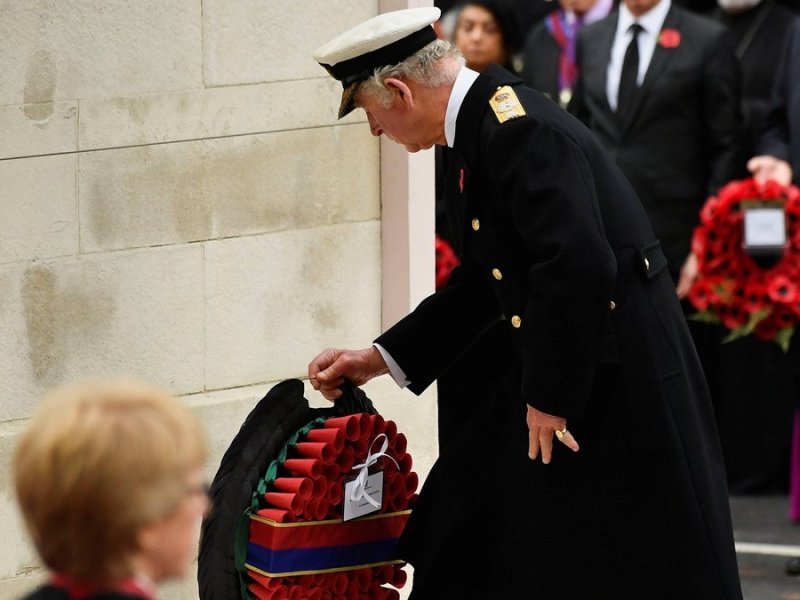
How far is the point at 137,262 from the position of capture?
16.5 ft

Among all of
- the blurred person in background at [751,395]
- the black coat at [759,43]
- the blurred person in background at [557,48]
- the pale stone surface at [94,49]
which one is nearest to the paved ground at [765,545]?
the blurred person in background at [751,395]

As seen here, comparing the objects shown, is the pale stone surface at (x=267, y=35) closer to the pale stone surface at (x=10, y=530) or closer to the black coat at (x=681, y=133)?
the pale stone surface at (x=10, y=530)

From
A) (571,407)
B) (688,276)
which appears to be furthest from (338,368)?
(688,276)

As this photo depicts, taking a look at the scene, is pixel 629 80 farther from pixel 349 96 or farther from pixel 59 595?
pixel 59 595

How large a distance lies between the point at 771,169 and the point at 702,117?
1.73ft

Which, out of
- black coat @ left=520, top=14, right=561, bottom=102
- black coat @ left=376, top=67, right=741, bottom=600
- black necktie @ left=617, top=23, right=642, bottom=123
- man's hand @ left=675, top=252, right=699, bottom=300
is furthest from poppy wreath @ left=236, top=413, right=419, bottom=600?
black coat @ left=520, top=14, right=561, bottom=102

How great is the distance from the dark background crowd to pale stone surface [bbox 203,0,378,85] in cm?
130

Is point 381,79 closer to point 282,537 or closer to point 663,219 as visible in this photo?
point 282,537

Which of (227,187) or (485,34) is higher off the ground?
(485,34)

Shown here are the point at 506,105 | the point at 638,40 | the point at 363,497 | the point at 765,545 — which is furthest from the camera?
the point at 638,40

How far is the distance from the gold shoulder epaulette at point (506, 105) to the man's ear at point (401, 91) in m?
0.19

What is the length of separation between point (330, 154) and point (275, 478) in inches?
68.7

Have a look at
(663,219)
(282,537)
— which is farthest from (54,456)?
(663,219)

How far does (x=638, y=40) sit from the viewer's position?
23.8ft
